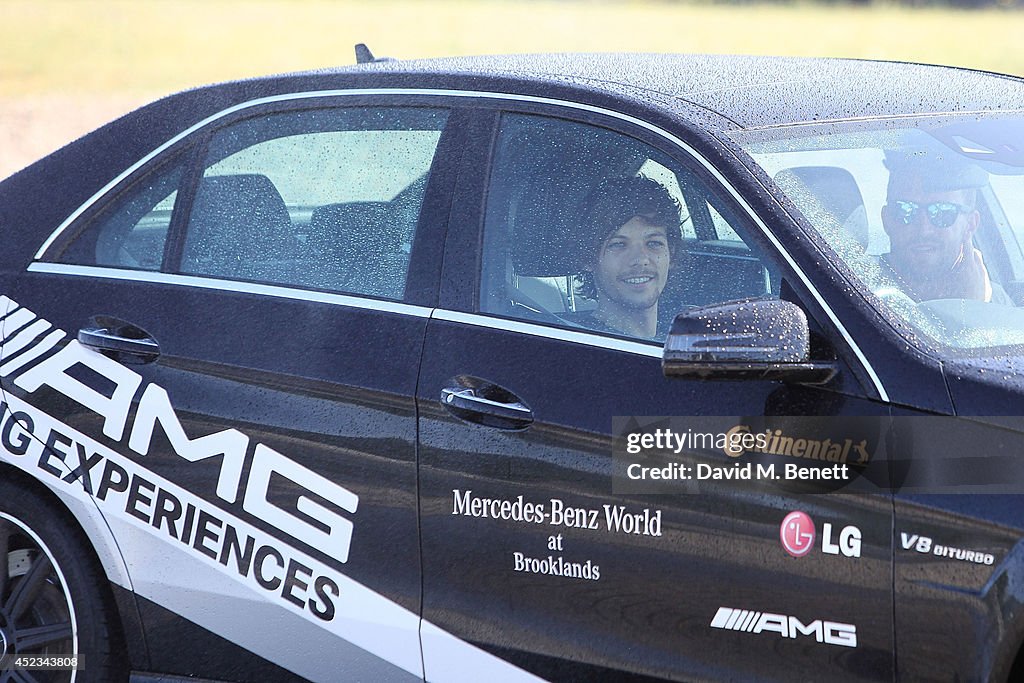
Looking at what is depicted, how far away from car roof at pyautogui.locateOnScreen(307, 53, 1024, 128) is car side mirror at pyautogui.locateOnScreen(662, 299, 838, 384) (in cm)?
55

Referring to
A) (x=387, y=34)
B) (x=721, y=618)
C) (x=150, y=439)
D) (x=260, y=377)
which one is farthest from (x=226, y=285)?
(x=387, y=34)

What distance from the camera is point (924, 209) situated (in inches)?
127

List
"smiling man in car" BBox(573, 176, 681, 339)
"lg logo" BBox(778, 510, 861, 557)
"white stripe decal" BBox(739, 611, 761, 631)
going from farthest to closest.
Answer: "smiling man in car" BBox(573, 176, 681, 339) → "white stripe decal" BBox(739, 611, 761, 631) → "lg logo" BBox(778, 510, 861, 557)

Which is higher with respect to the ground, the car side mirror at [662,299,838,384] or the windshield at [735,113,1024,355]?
the windshield at [735,113,1024,355]

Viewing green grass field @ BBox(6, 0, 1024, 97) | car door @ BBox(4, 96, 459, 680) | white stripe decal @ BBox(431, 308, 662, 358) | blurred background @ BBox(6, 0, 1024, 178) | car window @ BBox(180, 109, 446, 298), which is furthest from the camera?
green grass field @ BBox(6, 0, 1024, 97)

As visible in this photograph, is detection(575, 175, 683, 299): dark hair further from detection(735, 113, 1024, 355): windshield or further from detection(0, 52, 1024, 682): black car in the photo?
detection(735, 113, 1024, 355): windshield

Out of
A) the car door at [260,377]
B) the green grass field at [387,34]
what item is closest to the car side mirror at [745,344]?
the car door at [260,377]

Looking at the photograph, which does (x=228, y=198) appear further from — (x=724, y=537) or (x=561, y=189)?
(x=724, y=537)

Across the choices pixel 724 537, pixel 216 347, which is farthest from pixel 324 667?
pixel 724 537

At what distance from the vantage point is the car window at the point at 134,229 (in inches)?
144

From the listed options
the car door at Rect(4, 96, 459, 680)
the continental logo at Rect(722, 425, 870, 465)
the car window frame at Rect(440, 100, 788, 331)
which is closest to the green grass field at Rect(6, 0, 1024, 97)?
the car door at Rect(4, 96, 459, 680)

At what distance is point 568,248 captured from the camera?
3240mm

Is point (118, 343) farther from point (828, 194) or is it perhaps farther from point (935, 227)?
point (935, 227)

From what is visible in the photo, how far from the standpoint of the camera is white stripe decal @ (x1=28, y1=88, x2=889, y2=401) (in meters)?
2.78
